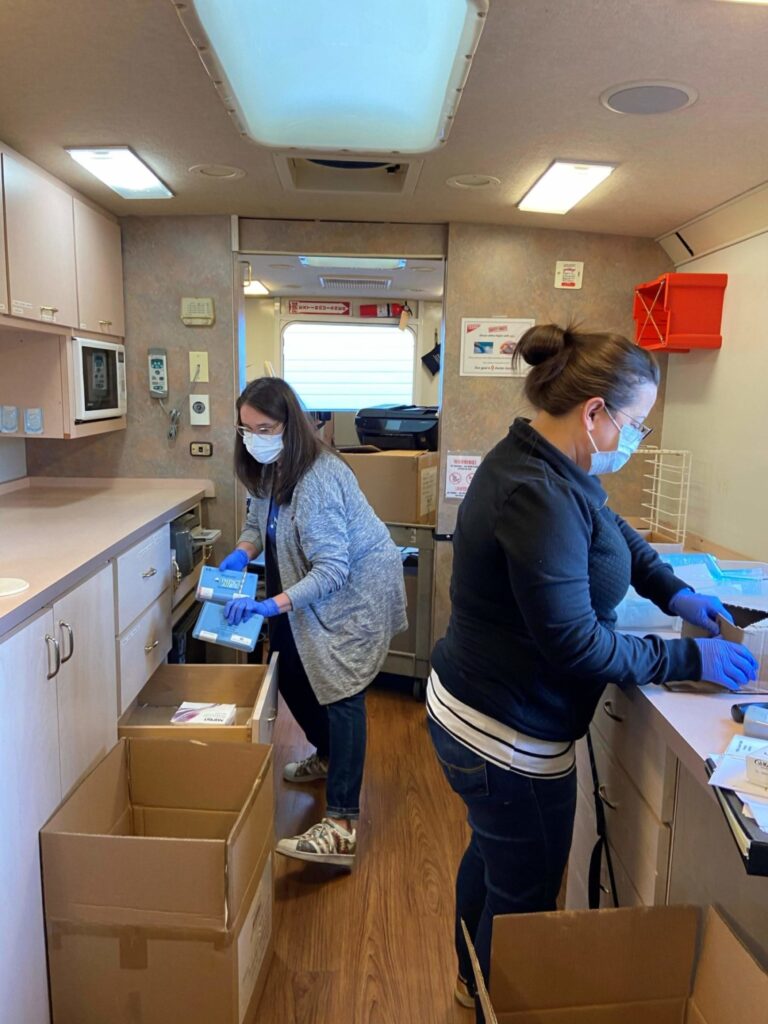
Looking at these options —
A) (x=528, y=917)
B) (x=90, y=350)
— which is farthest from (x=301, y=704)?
(x=90, y=350)

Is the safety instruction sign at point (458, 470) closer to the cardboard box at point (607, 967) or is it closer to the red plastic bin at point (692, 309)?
the red plastic bin at point (692, 309)

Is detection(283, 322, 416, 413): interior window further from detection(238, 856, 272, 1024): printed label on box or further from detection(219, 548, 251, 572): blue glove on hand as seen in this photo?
detection(238, 856, 272, 1024): printed label on box

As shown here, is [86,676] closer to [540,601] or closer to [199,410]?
[540,601]

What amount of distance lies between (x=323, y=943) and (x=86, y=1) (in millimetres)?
2148

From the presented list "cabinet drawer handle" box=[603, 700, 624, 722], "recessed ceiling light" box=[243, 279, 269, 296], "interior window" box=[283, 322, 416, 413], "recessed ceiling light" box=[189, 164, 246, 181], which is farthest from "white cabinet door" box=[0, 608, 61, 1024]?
"interior window" box=[283, 322, 416, 413]

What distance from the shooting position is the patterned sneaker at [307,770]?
2.54 m

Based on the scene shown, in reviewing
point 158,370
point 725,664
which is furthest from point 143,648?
point 725,664

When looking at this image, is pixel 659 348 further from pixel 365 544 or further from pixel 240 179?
pixel 240 179

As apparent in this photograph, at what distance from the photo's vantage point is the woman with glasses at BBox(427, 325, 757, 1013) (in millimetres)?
1126

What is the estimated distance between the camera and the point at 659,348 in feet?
8.93

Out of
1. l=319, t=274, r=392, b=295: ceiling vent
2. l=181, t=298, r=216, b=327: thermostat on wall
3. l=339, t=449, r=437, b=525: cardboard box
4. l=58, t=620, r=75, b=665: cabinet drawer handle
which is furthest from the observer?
l=319, t=274, r=392, b=295: ceiling vent

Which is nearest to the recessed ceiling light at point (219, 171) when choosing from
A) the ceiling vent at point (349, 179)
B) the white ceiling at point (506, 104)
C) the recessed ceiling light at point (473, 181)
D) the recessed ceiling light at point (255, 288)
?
the white ceiling at point (506, 104)

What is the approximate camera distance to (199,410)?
311cm

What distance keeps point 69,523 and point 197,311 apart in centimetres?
120
